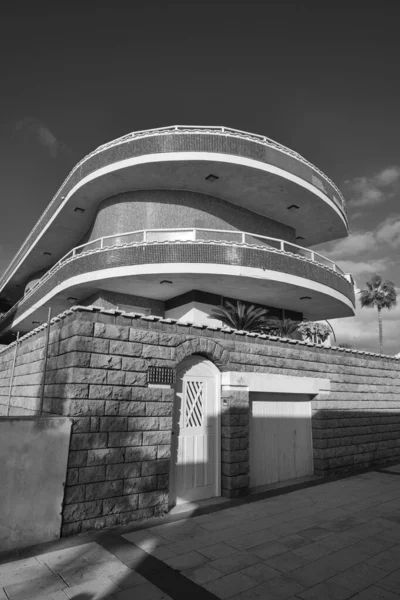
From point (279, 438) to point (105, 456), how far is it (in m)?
4.84

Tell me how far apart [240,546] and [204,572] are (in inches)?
38.0

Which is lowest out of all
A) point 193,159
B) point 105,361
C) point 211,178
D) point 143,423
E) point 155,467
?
point 155,467

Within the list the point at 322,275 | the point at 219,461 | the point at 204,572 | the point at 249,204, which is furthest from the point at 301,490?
the point at 249,204

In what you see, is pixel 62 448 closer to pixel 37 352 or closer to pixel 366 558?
pixel 37 352

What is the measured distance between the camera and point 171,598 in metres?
4.24

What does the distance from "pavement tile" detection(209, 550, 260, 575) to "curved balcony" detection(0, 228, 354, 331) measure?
34.0 ft

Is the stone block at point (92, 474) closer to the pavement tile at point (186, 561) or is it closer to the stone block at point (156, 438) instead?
the stone block at point (156, 438)

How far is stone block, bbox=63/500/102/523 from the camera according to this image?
5918mm

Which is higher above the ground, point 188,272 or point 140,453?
point 188,272

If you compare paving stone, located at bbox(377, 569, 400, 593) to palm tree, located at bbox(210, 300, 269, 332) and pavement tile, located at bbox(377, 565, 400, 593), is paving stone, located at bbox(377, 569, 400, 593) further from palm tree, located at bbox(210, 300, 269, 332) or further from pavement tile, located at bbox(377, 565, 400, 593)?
palm tree, located at bbox(210, 300, 269, 332)

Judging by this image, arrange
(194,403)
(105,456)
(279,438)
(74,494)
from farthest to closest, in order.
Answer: (279,438) < (194,403) < (105,456) < (74,494)

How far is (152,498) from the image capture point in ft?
22.4

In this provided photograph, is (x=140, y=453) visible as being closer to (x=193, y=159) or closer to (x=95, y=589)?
(x=95, y=589)

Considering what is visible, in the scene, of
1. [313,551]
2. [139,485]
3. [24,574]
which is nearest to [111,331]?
[139,485]
